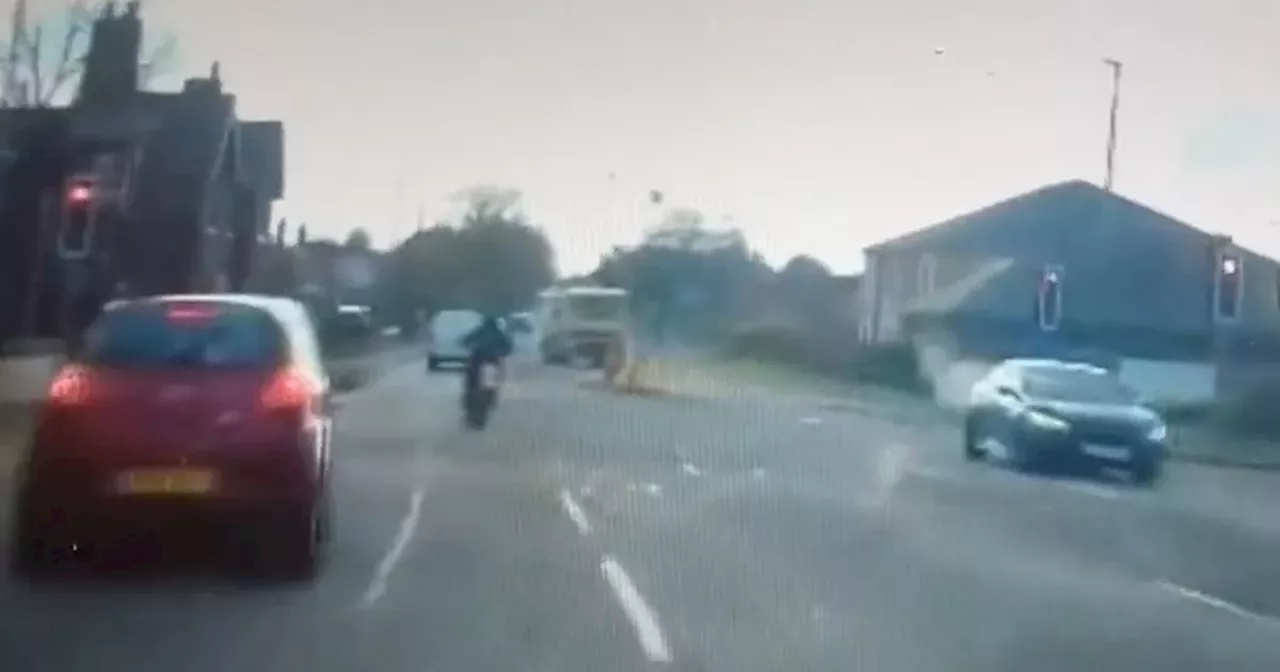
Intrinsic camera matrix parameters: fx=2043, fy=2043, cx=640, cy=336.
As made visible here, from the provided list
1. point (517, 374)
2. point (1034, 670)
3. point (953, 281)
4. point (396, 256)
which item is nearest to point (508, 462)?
point (517, 374)

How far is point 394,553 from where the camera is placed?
29.3ft

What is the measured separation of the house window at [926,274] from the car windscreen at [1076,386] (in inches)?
32.2

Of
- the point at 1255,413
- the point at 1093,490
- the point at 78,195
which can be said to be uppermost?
the point at 78,195

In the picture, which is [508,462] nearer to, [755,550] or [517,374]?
[517,374]

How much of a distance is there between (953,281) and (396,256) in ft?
8.78

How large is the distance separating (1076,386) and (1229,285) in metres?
1.07

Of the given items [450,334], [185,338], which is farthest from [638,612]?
[450,334]

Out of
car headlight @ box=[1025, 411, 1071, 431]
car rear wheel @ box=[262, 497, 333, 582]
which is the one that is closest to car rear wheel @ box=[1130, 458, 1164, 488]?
car headlight @ box=[1025, 411, 1071, 431]

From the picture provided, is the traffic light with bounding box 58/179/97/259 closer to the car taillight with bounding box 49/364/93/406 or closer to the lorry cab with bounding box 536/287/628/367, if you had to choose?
the car taillight with bounding box 49/364/93/406

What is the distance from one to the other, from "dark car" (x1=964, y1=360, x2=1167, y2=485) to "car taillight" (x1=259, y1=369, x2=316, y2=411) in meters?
3.73

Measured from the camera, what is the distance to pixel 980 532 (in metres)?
10.6

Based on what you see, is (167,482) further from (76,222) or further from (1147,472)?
(1147,472)

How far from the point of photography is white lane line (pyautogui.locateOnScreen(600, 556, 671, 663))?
6.68 meters

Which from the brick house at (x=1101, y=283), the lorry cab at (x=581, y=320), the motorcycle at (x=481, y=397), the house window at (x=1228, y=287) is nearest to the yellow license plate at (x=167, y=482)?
the lorry cab at (x=581, y=320)
